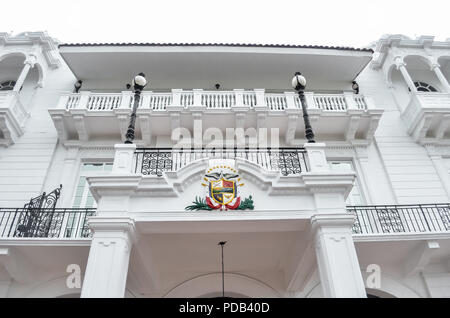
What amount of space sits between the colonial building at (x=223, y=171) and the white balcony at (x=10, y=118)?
0.19 feet

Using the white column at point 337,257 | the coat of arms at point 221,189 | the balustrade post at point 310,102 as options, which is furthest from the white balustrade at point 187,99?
the white column at point 337,257

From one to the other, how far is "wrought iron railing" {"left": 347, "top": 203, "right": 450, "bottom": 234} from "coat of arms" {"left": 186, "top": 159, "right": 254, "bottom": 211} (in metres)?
4.61

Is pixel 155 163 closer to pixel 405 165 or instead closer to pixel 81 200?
pixel 81 200

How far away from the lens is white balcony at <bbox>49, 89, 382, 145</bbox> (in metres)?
12.4

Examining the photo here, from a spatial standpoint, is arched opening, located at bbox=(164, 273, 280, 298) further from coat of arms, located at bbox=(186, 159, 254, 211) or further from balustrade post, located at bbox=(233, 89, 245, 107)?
balustrade post, located at bbox=(233, 89, 245, 107)

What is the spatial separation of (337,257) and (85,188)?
350 inches

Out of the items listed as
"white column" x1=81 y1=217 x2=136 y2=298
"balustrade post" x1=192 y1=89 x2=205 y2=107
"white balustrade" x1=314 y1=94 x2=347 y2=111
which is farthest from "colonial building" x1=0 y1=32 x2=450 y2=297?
"balustrade post" x1=192 y1=89 x2=205 y2=107

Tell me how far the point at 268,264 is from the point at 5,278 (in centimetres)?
775

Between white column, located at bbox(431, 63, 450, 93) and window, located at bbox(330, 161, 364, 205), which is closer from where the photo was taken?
window, located at bbox(330, 161, 364, 205)

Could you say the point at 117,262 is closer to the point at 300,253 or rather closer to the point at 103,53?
the point at 300,253

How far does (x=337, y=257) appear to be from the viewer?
21.7ft

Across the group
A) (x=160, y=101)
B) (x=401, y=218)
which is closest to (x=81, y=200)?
(x=160, y=101)

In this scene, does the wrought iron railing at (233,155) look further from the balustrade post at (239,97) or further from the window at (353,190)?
the balustrade post at (239,97)

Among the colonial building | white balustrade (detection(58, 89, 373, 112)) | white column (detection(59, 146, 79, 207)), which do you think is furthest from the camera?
white balustrade (detection(58, 89, 373, 112))
